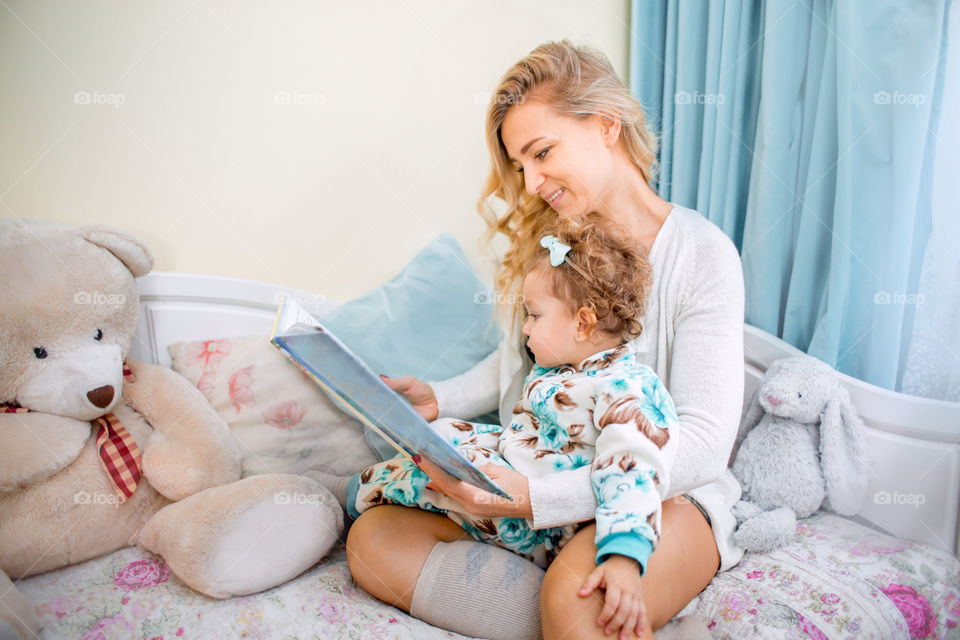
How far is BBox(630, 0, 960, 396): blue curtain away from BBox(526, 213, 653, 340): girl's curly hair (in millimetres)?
412

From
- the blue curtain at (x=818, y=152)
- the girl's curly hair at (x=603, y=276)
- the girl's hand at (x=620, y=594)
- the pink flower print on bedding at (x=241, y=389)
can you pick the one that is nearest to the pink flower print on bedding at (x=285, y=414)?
the pink flower print on bedding at (x=241, y=389)

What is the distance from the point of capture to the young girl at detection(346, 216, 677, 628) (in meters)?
0.99

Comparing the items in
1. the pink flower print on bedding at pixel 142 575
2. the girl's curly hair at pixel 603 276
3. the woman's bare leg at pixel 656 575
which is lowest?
the pink flower print on bedding at pixel 142 575

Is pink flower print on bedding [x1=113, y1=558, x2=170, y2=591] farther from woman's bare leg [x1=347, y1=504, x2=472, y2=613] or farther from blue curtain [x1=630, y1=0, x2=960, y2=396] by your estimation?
blue curtain [x1=630, y1=0, x2=960, y2=396]

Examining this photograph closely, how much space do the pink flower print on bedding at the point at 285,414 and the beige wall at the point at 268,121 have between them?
36 cm

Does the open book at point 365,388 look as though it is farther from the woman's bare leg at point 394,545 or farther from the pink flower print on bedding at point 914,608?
the pink flower print on bedding at point 914,608

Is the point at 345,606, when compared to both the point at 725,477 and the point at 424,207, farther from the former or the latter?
the point at 424,207

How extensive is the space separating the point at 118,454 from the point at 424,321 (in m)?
0.72

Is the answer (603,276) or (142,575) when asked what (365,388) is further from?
(142,575)

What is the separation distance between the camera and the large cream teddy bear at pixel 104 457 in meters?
1.18

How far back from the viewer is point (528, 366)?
147 centimetres

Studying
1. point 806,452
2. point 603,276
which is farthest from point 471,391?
point 806,452

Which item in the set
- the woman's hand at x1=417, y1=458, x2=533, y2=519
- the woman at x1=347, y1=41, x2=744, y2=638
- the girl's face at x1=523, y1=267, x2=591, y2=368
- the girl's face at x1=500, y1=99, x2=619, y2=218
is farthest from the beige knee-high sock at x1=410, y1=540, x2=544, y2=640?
the girl's face at x1=500, y1=99, x2=619, y2=218

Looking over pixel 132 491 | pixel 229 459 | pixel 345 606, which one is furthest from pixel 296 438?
pixel 345 606
